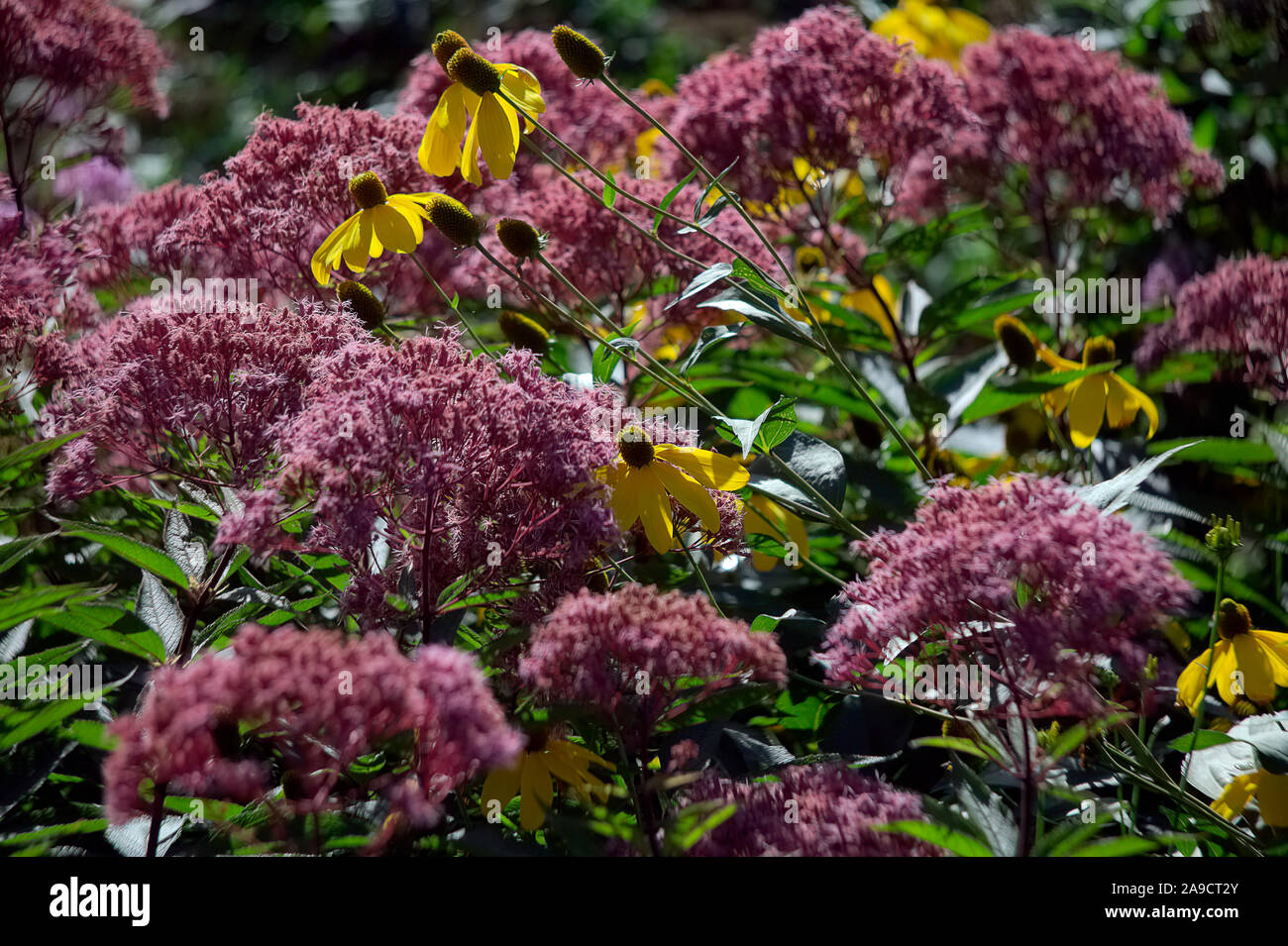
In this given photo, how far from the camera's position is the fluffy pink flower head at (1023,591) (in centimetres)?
64

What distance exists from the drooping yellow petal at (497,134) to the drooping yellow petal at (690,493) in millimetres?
275

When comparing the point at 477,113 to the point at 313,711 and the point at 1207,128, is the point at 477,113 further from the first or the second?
the point at 1207,128

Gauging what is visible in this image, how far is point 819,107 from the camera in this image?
45.6 inches

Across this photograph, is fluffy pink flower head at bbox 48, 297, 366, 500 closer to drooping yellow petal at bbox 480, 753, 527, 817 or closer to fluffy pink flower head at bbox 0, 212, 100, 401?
fluffy pink flower head at bbox 0, 212, 100, 401

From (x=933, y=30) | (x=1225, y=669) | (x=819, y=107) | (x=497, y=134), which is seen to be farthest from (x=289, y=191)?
(x=933, y=30)

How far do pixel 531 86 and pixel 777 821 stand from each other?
2.07ft

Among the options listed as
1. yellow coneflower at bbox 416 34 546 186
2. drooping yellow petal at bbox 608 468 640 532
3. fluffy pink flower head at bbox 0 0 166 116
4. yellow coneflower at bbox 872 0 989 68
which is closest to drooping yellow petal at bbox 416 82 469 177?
yellow coneflower at bbox 416 34 546 186

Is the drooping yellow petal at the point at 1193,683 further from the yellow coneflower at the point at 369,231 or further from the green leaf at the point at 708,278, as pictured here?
the yellow coneflower at the point at 369,231

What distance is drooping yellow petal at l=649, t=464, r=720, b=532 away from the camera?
2.69 ft

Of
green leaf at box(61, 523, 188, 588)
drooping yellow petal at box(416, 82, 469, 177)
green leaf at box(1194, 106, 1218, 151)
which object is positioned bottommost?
green leaf at box(61, 523, 188, 588)

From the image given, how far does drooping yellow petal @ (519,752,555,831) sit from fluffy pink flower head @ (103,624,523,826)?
0.13 m

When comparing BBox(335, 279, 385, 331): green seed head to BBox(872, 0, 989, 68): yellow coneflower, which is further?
BBox(872, 0, 989, 68): yellow coneflower

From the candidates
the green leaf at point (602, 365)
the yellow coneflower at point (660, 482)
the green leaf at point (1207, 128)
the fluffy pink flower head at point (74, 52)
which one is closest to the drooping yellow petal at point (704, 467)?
the yellow coneflower at point (660, 482)

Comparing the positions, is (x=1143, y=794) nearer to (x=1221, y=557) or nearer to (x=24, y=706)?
(x=1221, y=557)
